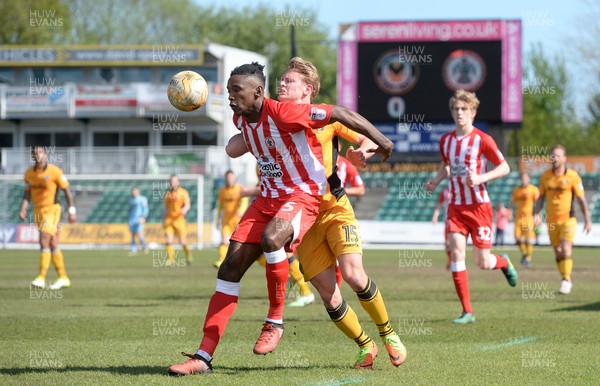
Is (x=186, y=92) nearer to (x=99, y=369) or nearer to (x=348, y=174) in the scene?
(x=99, y=369)

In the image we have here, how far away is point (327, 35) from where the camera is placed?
244ft

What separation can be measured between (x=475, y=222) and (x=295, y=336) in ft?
8.88

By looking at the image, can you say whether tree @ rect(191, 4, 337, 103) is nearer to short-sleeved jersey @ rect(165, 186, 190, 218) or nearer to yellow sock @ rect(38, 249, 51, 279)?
short-sleeved jersey @ rect(165, 186, 190, 218)

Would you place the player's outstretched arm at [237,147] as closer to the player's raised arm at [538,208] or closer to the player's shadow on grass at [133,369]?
the player's shadow on grass at [133,369]

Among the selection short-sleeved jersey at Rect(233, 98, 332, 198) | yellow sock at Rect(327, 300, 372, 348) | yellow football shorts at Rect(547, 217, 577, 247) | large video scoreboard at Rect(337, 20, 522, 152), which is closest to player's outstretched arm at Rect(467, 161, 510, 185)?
yellow sock at Rect(327, 300, 372, 348)

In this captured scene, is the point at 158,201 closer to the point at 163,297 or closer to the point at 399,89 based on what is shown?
the point at 399,89

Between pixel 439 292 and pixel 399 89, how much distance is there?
1938cm

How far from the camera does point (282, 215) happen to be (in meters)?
6.75

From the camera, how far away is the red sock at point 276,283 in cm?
689

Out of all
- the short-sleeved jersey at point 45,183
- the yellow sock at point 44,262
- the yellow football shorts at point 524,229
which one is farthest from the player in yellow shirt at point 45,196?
the yellow football shorts at point 524,229

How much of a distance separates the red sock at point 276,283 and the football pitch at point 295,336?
1.44ft

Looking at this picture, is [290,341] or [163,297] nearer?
[290,341]

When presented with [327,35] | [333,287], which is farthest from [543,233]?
[327,35]

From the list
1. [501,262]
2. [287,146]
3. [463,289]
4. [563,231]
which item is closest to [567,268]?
[563,231]
